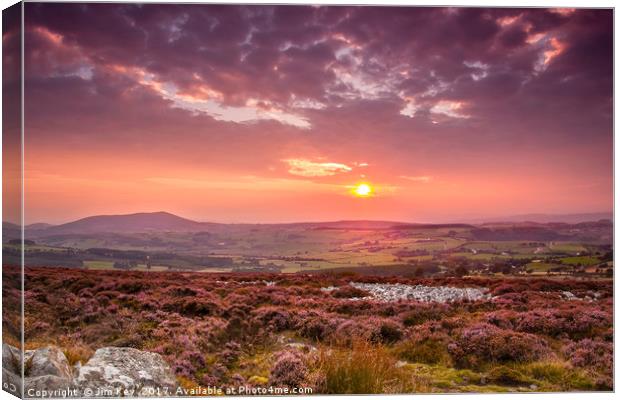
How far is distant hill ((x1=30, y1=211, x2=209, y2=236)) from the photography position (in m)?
9.22

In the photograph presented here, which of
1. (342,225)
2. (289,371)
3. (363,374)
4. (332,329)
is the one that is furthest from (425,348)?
(342,225)

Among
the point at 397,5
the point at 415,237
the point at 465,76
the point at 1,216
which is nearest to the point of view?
the point at 1,216

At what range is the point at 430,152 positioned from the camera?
9438mm

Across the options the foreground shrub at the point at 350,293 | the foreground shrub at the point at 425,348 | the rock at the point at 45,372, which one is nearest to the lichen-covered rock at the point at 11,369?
the rock at the point at 45,372

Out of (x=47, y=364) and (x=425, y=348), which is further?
(x=425, y=348)

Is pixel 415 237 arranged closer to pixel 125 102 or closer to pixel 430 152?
pixel 430 152

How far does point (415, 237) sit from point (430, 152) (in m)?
1.56

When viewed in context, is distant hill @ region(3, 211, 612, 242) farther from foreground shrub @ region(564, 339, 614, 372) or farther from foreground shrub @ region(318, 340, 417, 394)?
foreground shrub @ region(318, 340, 417, 394)

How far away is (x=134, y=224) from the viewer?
934cm

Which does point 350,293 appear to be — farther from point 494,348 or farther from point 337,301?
point 494,348

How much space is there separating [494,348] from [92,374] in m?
6.03

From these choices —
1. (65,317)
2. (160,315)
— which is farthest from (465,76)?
(65,317)

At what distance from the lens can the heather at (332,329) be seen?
312 inches

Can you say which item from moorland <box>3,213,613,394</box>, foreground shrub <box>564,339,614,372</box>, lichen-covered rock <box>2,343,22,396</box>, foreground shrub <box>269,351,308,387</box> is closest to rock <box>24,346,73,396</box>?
lichen-covered rock <box>2,343,22,396</box>
